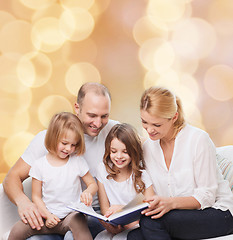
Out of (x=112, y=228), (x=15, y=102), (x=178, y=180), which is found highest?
(x=15, y=102)

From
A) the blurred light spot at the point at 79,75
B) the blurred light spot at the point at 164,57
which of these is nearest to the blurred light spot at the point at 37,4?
the blurred light spot at the point at 79,75

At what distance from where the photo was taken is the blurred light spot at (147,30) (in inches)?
115

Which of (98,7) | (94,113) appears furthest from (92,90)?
(98,7)

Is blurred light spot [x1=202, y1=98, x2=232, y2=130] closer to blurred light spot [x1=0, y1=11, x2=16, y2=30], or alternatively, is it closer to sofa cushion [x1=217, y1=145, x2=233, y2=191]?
sofa cushion [x1=217, y1=145, x2=233, y2=191]

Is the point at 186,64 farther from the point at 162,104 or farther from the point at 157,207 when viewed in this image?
the point at 157,207

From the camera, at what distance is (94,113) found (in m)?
1.86

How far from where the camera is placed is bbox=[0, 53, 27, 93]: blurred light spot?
9.12ft

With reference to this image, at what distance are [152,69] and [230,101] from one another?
67 centimetres

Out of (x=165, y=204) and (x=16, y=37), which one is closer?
(x=165, y=204)

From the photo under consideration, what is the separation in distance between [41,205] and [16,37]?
1613 mm

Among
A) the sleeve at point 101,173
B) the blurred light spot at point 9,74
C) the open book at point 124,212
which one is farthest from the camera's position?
the blurred light spot at point 9,74

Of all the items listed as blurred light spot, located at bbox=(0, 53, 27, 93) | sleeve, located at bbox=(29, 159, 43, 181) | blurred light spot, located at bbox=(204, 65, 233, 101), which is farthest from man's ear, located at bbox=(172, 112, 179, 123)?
blurred light spot, located at bbox=(0, 53, 27, 93)

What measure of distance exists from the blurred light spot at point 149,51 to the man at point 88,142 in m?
1.09

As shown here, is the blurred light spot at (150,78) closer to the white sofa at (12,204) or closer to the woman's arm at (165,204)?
the white sofa at (12,204)
